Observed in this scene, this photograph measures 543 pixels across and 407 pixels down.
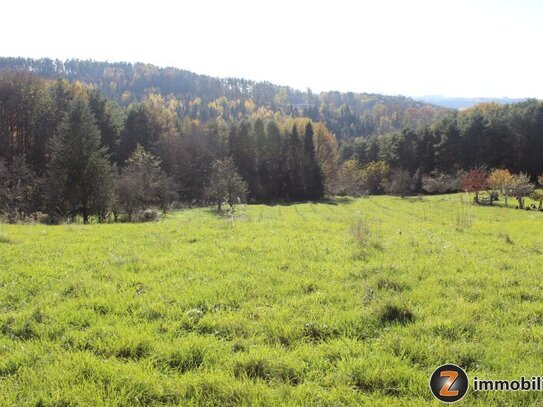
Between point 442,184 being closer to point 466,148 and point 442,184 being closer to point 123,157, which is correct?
point 466,148

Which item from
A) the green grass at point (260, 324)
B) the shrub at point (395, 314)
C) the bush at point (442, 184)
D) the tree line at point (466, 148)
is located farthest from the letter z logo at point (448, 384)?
the tree line at point (466, 148)

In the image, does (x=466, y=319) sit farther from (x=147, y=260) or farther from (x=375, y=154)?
(x=375, y=154)

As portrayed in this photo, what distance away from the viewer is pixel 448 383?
13.6 ft

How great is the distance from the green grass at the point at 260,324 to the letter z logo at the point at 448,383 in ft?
0.34

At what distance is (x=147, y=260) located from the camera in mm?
9109

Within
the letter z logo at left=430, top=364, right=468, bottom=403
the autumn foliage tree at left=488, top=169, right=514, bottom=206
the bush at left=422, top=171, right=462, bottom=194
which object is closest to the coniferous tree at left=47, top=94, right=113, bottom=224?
the letter z logo at left=430, top=364, right=468, bottom=403

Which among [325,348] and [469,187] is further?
[469,187]

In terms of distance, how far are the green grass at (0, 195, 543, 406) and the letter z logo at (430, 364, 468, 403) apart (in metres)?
0.10

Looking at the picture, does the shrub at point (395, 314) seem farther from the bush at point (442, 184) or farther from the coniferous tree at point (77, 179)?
the bush at point (442, 184)

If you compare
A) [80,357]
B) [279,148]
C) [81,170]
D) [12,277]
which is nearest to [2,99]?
[81,170]

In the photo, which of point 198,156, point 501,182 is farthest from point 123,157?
point 501,182

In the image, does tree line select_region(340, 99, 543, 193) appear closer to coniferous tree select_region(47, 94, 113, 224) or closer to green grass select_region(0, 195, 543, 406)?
coniferous tree select_region(47, 94, 113, 224)

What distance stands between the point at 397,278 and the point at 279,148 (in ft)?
243

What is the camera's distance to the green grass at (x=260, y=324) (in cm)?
414
